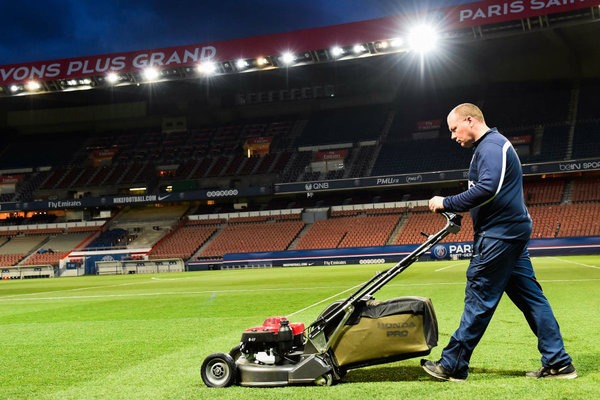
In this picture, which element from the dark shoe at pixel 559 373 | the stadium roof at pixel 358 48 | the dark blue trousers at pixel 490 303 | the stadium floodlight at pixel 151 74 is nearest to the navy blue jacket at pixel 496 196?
the dark blue trousers at pixel 490 303

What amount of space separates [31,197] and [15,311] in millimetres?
42493

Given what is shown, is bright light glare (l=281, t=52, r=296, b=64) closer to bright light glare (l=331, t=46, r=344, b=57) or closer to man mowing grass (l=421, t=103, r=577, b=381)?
bright light glare (l=331, t=46, r=344, b=57)

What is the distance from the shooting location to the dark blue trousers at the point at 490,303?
465cm

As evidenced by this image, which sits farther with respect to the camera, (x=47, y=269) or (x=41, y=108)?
(x=41, y=108)

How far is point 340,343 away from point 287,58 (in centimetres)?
3600

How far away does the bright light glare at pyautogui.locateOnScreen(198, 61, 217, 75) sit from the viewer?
40.2 metres

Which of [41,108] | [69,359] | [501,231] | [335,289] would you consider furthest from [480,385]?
[41,108]

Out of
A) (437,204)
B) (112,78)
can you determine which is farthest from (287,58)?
(437,204)

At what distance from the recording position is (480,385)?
460 cm

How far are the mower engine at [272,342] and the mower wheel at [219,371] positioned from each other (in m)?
0.19

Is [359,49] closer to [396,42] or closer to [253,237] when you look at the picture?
[396,42]

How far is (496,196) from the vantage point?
4.72 m

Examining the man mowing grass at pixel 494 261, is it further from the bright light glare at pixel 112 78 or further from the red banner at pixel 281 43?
the bright light glare at pixel 112 78

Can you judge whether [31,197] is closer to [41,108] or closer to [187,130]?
[41,108]
